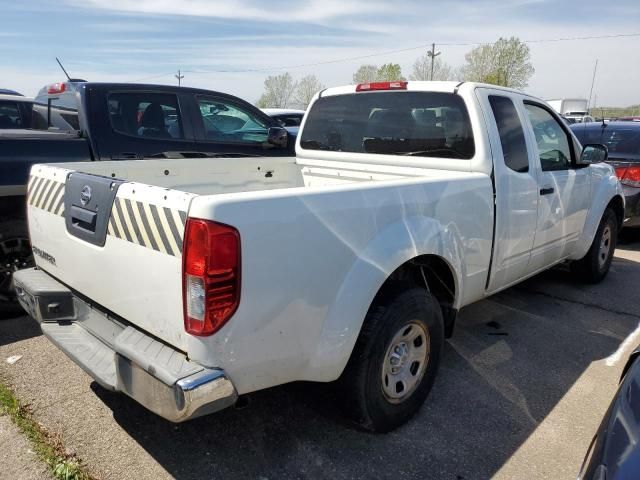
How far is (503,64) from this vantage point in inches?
2009

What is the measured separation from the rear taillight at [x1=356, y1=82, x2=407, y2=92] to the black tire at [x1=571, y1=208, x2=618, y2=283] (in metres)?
2.72

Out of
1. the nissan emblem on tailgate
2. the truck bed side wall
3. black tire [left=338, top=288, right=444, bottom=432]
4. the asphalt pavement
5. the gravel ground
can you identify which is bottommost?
the asphalt pavement

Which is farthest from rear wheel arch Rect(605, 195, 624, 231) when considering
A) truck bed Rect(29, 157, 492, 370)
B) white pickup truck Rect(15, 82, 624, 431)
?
truck bed Rect(29, 157, 492, 370)

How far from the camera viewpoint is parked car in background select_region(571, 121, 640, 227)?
6984mm

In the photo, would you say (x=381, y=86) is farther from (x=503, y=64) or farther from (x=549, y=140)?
(x=503, y=64)

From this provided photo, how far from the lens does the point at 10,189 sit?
3922 mm

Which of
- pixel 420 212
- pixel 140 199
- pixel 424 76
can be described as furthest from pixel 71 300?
pixel 424 76

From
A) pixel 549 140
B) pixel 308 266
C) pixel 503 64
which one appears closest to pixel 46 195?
pixel 308 266

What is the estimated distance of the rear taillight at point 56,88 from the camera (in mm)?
5068

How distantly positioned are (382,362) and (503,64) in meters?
54.4

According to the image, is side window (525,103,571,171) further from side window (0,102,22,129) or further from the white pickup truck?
side window (0,102,22,129)

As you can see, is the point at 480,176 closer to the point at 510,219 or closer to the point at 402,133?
the point at 510,219

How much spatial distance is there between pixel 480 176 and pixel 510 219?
0.49m

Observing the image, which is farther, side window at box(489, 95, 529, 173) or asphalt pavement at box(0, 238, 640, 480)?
side window at box(489, 95, 529, 173)
